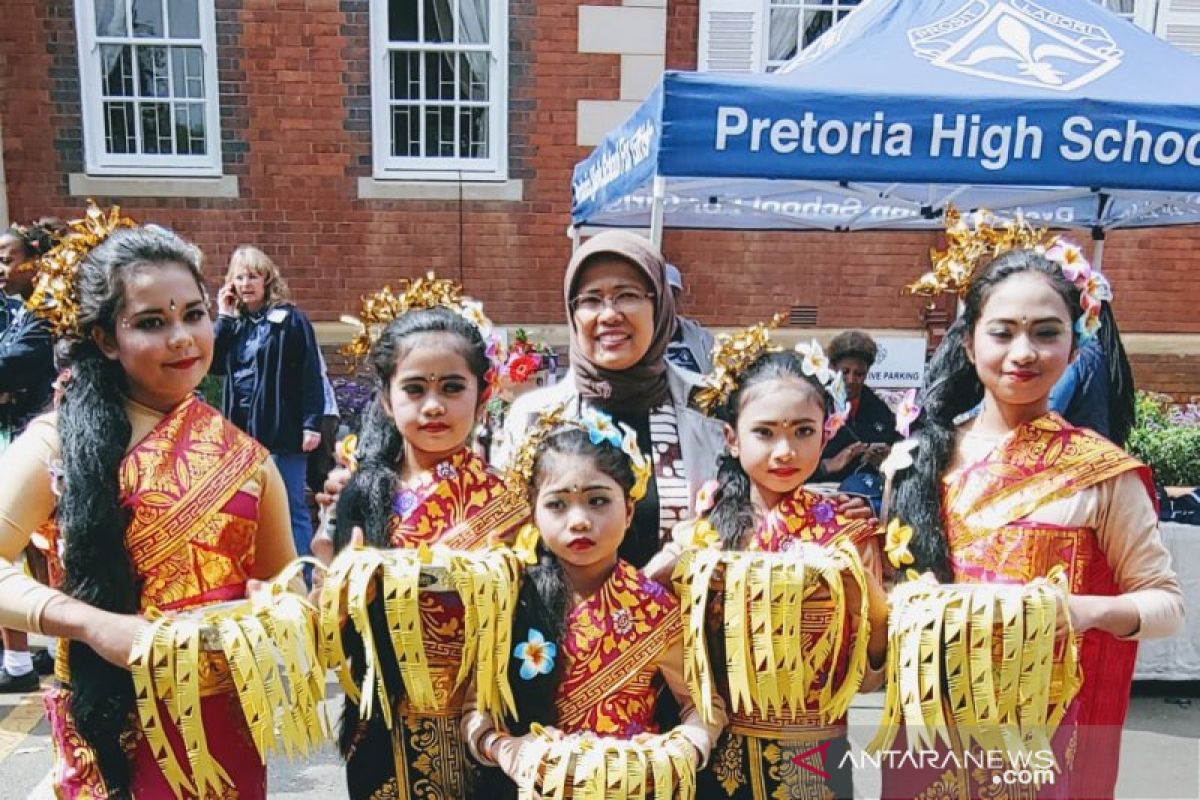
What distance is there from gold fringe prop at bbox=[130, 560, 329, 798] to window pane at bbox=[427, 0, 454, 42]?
6.22 m

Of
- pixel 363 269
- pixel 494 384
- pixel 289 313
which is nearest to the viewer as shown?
pixel 494 384

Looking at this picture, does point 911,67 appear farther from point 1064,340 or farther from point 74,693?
point 74,693

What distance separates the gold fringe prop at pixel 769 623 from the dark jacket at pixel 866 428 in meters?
2.37

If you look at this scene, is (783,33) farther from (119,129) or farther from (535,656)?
(535,656)

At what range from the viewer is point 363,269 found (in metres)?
6.98

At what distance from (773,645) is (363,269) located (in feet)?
19.5

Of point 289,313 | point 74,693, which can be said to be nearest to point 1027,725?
point 74,693

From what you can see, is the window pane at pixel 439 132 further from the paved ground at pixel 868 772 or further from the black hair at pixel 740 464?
the black hair at pixel 740 464

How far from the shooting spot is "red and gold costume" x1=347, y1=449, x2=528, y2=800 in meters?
1.82

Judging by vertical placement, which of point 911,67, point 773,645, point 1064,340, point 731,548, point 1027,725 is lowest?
point 1027,725

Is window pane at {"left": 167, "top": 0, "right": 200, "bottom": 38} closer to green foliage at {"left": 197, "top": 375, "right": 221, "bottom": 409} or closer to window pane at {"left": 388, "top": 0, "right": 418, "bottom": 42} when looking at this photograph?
window pane at {"left": 388, "top": 0, "right": 418, "bottom": 42}

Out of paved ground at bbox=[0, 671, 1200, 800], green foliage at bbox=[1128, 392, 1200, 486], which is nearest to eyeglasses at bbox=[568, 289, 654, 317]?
paved ground at bbox=[0, 671, 1200, 800]

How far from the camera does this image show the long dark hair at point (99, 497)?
1.59 m

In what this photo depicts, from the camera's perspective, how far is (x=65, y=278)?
1.72 meters
